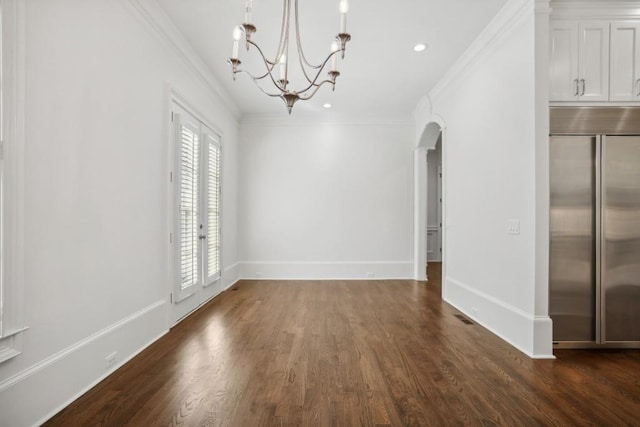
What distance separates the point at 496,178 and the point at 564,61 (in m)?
1.15

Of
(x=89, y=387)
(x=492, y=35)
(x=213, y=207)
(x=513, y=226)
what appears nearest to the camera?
(x=89, y=387)

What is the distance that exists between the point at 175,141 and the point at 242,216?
9.52ft

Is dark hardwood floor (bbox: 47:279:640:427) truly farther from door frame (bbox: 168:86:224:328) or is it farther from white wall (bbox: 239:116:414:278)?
white wall (bbox: 239:116:414:278)

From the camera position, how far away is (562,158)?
9.36ft

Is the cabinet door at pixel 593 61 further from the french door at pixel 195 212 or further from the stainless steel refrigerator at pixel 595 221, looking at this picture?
the french door at pixel 195 212

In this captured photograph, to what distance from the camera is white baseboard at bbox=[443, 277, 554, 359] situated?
2.72 meters

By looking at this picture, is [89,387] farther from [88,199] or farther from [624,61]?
[624,61]

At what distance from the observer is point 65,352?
2020 millimetres

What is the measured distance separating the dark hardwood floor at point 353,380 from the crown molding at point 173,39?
9.75ft

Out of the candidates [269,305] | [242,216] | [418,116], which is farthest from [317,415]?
[418,116]

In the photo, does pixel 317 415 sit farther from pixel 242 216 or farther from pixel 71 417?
pixel 242 216

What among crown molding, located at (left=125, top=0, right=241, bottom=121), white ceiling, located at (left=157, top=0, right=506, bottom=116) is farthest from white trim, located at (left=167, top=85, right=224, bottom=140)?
white ceiling, located at (left=157, top=0, right=506, bottom=116)

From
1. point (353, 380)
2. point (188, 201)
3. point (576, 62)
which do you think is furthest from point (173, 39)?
point (576, 62)

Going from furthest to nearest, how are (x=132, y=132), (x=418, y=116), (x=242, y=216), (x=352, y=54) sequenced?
(x=242, y=216)
(x=418, y=116)
(x=352, y=54)
(x=132, y=132)
